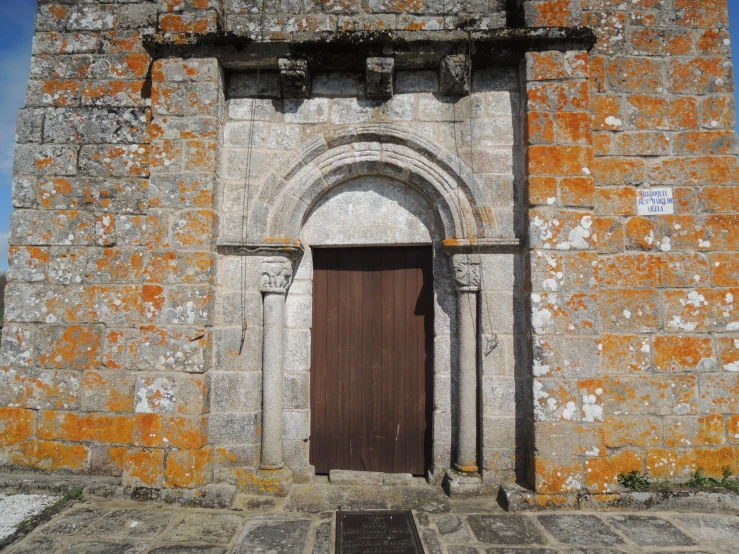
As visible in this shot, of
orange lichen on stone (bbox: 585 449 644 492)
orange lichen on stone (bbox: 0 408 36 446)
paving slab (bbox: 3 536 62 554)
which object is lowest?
paving slab (bbox: 3 536 62 554)

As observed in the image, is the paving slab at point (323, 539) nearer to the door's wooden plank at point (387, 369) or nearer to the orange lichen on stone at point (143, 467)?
the door's wooden plank at point (387, 369)

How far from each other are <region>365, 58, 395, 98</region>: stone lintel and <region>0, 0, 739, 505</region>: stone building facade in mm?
23

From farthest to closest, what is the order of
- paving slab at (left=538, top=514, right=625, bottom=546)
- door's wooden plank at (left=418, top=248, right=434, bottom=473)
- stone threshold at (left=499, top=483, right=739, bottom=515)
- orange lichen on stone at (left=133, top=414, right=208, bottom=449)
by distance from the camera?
door's wooden plank at (left=418, top=248, right=434, bottom=473) → orange lichen on stone at (left=133, top=414, right=208, bottom=449) → stone threshold at (left=499, top=483, right=739, bottom=515) → paving slab at (left=538, top=514, right=625, bottom=546)

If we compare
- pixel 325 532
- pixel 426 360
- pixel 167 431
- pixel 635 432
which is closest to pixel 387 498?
pixel 325 532

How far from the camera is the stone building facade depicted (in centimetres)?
326

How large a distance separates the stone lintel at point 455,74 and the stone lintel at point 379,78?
385 millimetres

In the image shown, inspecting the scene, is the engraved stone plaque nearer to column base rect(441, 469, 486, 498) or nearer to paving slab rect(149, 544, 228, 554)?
column base rect(441, 469, 486, 498)

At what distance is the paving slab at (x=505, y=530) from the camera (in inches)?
107

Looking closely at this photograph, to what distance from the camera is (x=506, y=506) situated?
3111 mm

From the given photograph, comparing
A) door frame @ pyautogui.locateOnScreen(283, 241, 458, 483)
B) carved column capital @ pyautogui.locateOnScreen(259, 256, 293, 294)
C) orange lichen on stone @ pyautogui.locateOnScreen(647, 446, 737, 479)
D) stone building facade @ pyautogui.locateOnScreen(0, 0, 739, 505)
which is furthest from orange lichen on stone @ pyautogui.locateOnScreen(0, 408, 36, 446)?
orange lichen on stone @ pyautogui.locateOnScreen(647, 446, 737, 479)

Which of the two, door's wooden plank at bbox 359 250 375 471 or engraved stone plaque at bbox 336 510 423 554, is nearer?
engraved stone plaque at bbox 336 510 423 554

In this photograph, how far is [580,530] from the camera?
111 inches

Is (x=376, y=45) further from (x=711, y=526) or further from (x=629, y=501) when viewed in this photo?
(x=711, y=526)

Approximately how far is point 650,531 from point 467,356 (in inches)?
59.7
